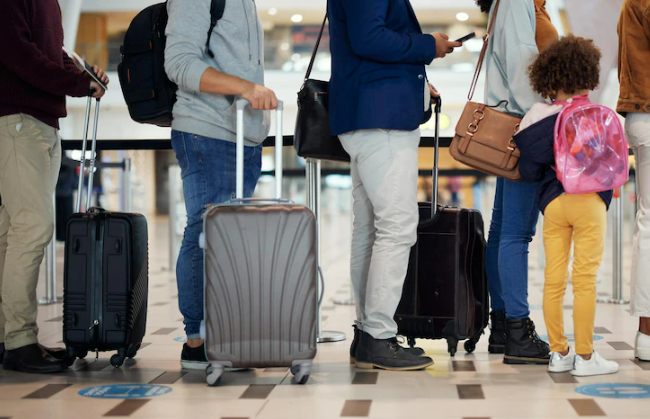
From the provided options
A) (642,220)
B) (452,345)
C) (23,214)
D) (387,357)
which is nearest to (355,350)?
(387,357)

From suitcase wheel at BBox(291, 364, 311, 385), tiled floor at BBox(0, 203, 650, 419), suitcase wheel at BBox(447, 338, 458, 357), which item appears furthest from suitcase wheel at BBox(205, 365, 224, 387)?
suitcase wheel at BBox(447, 338, 458, 357)

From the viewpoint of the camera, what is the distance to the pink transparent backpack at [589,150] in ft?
7.80

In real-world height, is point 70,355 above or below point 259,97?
below

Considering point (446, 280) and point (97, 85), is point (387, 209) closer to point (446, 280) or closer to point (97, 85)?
point (446, 280)

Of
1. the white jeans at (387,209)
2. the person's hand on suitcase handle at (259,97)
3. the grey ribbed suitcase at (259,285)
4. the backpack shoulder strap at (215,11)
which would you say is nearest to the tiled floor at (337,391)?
the grey ribbed suitcase at (259,285)

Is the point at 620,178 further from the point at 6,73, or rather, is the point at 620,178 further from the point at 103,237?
the point at 6,73

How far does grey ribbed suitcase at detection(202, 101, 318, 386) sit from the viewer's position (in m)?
2.27

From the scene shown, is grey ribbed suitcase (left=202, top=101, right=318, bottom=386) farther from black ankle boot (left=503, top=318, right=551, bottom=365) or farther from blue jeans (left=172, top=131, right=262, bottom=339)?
black ankle boot (left=503, top=318, right=551, bottom=365)

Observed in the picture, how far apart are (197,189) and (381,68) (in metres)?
0.73

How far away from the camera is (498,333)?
117 inches

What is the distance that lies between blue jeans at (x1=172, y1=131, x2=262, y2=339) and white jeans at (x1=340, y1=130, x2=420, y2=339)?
0.42 metres

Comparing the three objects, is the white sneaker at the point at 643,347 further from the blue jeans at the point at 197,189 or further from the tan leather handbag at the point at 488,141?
the blue jeans at the point at 197,189

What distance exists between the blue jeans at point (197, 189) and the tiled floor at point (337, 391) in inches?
10.0

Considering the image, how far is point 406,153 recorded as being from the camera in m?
2.55
